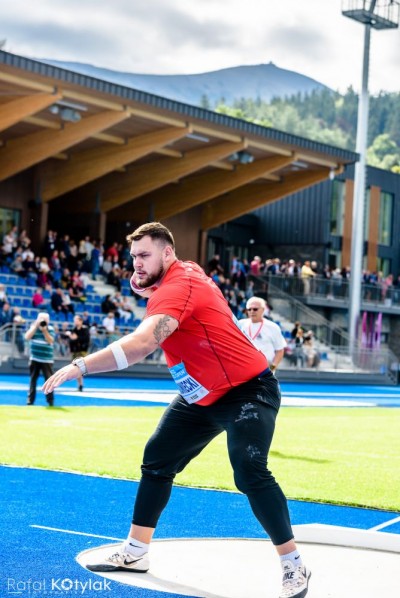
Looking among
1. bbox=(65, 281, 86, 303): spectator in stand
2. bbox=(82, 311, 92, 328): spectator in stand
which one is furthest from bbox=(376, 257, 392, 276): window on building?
bbox=(82, 311, 92, 328): spectator in stand

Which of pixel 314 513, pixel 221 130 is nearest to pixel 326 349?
pixel 221 130

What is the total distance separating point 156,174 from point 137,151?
433 cm

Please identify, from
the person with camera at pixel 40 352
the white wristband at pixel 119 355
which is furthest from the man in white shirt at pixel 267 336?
the white wristband at pixel 119 355

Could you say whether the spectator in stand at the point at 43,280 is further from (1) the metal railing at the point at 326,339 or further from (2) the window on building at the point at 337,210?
(2) the window on building at the point at 337,210

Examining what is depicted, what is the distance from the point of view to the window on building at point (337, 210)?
59.5 m

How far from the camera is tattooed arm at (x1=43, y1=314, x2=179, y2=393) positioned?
5215 millimetres

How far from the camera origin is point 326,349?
41.1m

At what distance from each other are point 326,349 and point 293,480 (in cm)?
2998

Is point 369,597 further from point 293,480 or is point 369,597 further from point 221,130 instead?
point 221,130

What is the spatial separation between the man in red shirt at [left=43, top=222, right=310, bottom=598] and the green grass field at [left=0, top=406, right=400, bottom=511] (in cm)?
409

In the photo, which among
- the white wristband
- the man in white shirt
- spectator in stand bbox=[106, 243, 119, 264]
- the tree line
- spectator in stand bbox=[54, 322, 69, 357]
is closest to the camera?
the white wristband

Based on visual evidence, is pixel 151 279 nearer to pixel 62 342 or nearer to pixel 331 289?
pixel 62 342

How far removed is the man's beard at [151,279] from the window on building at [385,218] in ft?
193

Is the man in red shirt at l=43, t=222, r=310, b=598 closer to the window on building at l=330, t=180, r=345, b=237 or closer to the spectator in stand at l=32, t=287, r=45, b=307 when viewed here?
the spectator in stand at l=32, t=287, r=45, b=307
